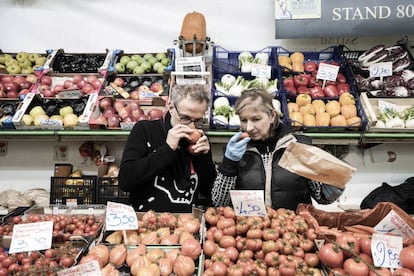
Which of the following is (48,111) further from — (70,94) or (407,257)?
(407,257)

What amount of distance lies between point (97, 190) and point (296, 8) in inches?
108

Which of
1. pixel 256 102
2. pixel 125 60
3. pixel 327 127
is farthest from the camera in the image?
pixel 125 60

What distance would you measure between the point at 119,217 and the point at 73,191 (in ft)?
6.04

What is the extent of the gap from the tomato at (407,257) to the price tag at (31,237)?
152cm

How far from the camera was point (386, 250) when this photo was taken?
1435mm

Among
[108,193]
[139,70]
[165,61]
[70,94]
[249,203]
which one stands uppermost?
[165,61]

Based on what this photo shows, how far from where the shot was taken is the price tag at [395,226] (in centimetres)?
162

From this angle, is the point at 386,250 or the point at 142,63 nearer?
the point at 386,250

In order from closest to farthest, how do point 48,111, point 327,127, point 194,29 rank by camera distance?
point 327,127
point 48,111
point 194,29

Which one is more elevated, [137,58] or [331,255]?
[137,58]

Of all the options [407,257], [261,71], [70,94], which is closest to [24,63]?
[70,94]

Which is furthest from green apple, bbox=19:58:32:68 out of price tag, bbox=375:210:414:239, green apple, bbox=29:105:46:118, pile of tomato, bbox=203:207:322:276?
price tag, bbox=375:210:414:239

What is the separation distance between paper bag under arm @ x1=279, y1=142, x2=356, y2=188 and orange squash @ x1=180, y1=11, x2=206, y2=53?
7.51 ft

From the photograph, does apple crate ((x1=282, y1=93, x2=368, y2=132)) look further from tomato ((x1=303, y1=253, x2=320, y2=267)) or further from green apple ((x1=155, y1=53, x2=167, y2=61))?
tomato ((x1=303, y1=253, x2=320, y2=267))
